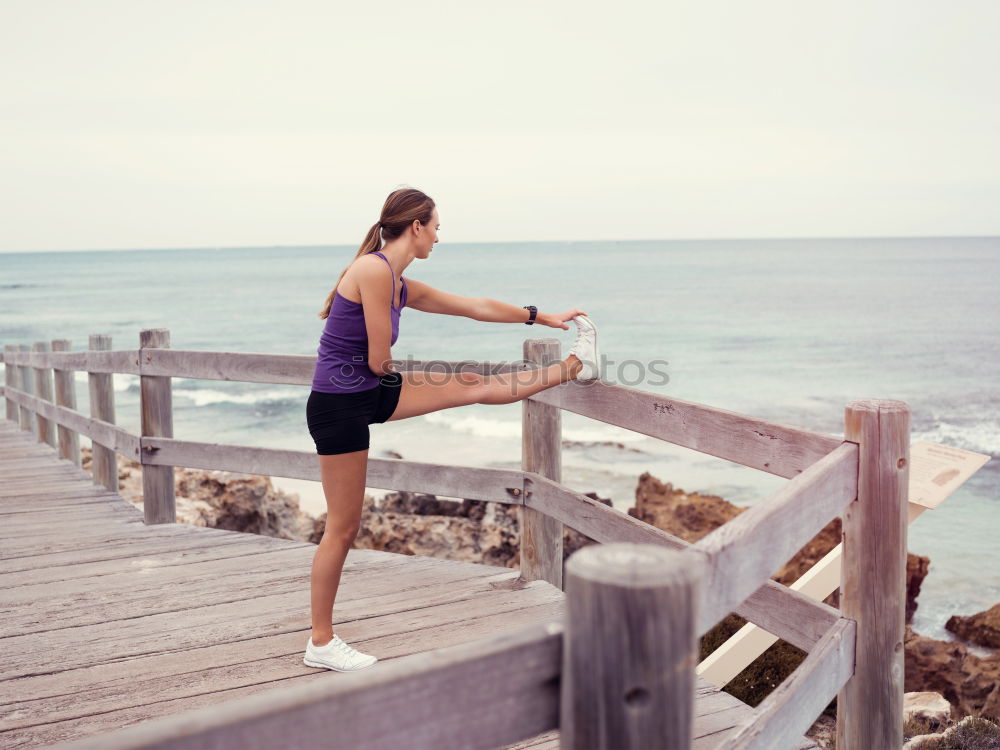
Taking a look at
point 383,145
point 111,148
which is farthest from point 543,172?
point 111,148

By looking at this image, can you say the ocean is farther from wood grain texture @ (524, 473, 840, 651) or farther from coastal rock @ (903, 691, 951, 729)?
coastal rock @ (903, 691, 951, 729)

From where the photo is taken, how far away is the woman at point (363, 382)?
313 cm

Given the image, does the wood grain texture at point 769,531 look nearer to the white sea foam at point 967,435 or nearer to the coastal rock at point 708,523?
the coastal rock at point 708,523

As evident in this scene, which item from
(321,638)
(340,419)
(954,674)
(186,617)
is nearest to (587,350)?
(340,419)

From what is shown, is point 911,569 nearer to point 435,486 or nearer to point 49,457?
point 435,486

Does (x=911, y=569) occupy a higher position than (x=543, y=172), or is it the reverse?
(x=543, y=172)

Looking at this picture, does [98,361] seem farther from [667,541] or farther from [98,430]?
[667,541]

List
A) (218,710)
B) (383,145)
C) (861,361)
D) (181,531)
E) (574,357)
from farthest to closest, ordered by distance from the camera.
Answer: (383,145), (861,361), (181,531), (574,357), (218,710)

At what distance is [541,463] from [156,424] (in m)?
2.79

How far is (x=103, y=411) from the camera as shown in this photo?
650 centimetres

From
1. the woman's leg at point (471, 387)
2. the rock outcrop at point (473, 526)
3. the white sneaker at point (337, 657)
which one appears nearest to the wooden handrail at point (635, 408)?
the woman's leg at point (471, 387)

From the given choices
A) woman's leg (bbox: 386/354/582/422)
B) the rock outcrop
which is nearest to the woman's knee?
woman's leg (bbox: 386/354/582/422)

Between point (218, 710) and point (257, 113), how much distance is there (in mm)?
117569

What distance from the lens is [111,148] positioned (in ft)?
360
